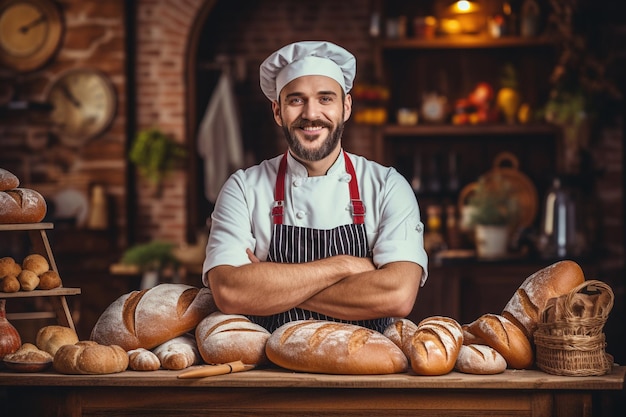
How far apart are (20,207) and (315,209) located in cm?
79

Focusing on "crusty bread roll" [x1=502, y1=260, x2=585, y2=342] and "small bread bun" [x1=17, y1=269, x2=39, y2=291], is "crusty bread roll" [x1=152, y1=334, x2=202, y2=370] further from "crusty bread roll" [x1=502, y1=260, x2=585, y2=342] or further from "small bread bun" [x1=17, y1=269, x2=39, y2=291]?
"crusty bread roll" [x1=502, y1=260, x2=585, y2=342]

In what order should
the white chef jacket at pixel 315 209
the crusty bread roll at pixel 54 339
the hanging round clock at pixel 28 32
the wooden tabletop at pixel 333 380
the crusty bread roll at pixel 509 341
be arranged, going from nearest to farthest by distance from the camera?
the wooden tabletop at pixel 333 380
the crusty bread roll at pixel 509 341
the crusty bread roll at pixel 54 339
the white chef jacket at pixel 315 209
the hanging round clock at pixel 28 32

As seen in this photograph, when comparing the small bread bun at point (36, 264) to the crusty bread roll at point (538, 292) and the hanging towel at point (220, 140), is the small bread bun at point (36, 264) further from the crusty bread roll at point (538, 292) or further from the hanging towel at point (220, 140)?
the hanging towel at point (220, 140)

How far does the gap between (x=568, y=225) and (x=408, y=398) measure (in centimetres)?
340

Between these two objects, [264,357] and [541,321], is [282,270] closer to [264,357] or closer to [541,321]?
[264,357]

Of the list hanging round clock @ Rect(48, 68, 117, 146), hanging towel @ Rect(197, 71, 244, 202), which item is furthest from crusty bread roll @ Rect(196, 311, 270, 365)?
hanging round clock @ Rect(48, 68, 117, 146)

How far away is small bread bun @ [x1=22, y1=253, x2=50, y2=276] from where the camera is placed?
7.29 ft

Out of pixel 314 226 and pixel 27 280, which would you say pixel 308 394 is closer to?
pixel 314 226

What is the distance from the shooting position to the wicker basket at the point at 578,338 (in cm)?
180

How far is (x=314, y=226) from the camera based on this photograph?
2291 millimetres

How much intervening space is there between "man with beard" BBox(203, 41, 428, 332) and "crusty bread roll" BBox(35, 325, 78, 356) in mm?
380

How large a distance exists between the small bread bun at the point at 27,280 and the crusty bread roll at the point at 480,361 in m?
1.11

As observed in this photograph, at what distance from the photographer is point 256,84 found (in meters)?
6.34

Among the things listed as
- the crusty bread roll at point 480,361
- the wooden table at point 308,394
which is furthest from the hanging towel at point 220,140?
the crusty bread roll at point 480,361
